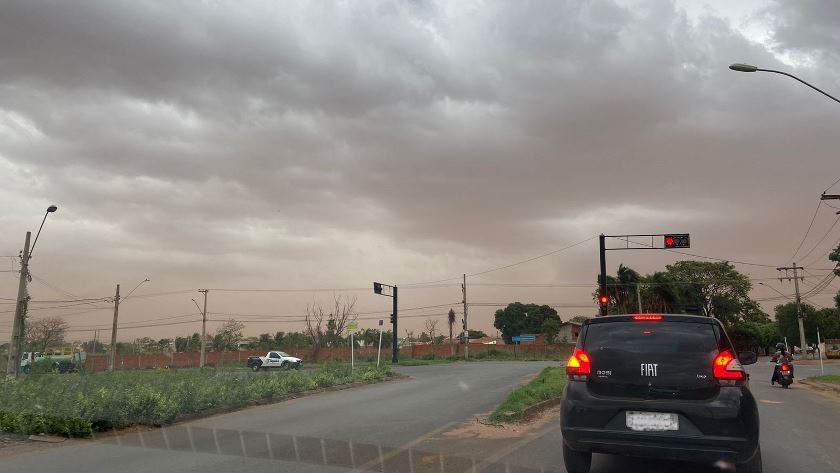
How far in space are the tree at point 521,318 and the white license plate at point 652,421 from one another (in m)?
113

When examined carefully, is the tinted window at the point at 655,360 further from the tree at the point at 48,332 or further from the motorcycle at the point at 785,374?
the tree at the point at 48,332

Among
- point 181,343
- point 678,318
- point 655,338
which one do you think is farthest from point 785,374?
point 181,343

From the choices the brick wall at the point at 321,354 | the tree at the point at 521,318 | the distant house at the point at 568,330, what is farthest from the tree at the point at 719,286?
the tree at the point at 521,318

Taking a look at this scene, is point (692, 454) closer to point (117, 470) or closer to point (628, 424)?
point (628, 424)

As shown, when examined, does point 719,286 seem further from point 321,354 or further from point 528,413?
point 528,413

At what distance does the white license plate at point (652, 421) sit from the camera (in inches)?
236

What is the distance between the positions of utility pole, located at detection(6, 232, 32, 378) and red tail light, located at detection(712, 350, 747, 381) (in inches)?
988

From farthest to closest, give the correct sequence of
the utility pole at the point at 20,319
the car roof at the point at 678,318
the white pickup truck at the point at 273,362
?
the white pickup truck at the point at 273,362, the utility pole at the point at 20,319, the car roof at the point at 678,318

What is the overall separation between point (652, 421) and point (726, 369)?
89 cm

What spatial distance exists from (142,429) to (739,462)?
9785 mm

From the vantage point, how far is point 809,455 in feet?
27.5

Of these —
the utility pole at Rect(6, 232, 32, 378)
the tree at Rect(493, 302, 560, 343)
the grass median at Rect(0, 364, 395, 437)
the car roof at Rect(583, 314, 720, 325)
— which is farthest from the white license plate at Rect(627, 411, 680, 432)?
the tree at Rect(493, 302, 560, 343)

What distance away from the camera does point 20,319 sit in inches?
1046

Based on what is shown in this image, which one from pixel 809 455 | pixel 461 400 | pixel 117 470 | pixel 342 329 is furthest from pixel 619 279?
pixel 117 470
